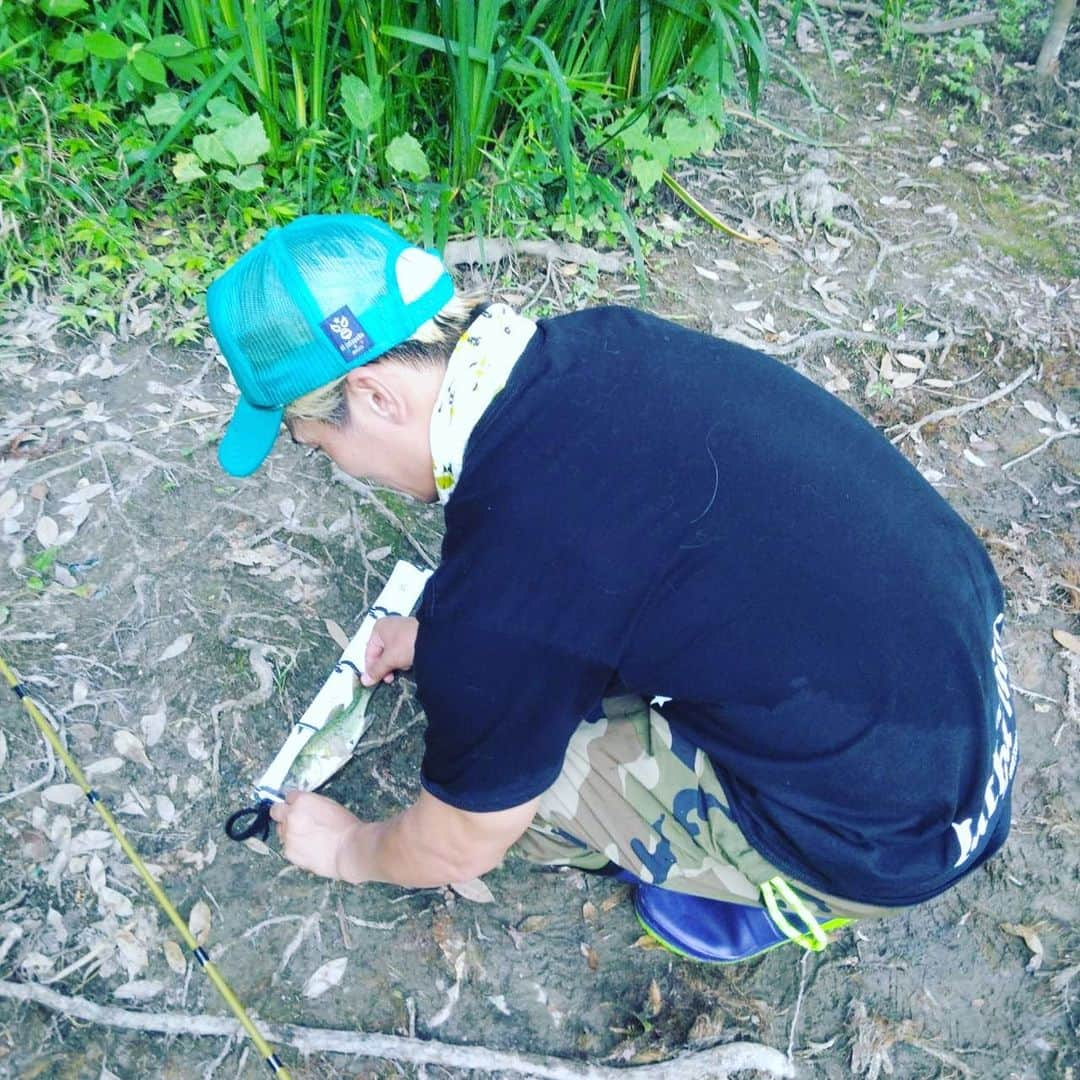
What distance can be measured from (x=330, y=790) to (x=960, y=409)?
2330 mm

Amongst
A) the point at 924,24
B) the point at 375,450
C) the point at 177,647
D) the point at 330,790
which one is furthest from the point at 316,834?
the point at 924,24

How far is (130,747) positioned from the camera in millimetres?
2076

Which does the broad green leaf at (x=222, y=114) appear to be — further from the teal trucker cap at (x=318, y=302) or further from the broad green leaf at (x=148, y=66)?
the teal trucker cap at (x=318, y=302)

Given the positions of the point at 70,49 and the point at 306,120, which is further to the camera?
the point at 306,120

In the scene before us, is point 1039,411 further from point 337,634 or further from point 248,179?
point 248,179

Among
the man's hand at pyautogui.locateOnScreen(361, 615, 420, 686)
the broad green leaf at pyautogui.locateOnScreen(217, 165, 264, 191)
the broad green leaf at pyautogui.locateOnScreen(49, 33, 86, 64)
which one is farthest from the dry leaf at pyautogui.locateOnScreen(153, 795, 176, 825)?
the broad green leaf at pyautogui.locateOnScreen(49, 33, 86, 64)

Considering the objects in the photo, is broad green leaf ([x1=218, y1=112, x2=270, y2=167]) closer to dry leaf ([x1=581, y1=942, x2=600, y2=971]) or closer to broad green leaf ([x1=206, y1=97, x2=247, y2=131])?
broad green leaf ([x1=206, y1=97, x2=247, y2=131])

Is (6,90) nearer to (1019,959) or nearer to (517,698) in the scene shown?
(517,698)

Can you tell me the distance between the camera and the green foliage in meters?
2.75

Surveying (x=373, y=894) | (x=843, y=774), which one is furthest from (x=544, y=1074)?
(x=843, y=774)

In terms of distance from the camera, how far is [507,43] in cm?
284

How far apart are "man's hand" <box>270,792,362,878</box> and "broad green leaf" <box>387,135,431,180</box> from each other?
6.20 feet

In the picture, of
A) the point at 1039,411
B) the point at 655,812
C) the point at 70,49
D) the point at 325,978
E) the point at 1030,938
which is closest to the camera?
the point at 655,812

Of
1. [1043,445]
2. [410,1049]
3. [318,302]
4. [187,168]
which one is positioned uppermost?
[318,302]
